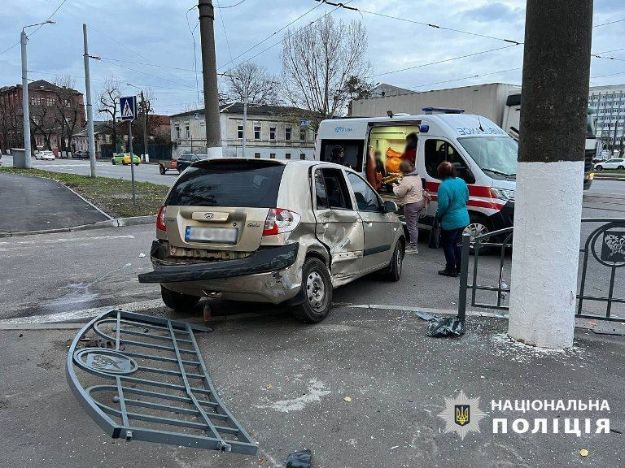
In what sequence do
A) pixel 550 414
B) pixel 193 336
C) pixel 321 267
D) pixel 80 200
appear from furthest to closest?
pixel 80 200
pixel 321 267
pixel 193 336
pixel 550 414

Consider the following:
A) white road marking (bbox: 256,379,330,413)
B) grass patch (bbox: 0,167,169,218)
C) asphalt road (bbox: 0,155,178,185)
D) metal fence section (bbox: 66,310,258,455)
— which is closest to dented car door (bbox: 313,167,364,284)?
metal fence section (bbox: 66,310,258,455)

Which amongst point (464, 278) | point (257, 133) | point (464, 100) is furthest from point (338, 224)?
point (257, 133)

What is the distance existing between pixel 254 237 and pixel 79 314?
2.38m

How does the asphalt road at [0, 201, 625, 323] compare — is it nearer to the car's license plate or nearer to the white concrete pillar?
the car's license plate

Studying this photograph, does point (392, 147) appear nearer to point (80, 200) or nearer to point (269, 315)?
point (269, 315)

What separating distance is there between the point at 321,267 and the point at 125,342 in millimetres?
1989

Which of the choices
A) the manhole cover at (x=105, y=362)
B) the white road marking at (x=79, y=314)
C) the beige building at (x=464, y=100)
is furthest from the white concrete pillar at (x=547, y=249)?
the beige building at (x=464, y=100)

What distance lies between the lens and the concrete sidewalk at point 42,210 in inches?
469

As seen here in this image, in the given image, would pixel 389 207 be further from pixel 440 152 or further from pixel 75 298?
pixel 75 298

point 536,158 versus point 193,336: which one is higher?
point 536,158

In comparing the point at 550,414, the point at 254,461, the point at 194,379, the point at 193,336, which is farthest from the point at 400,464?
the point at 193,336

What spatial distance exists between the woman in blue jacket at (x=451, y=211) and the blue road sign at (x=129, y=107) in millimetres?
8996

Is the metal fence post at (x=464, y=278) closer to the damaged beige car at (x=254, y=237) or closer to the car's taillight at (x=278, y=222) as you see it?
the damaged beige car at (x=254, y=237)

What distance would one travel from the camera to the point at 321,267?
17.4ft
